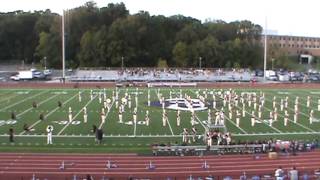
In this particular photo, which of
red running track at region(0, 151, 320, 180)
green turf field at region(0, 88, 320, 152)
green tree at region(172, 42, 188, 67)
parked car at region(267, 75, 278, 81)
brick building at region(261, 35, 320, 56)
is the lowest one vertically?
red running track at region(0, 151, 320, 180)

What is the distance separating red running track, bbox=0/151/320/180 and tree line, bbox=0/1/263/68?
63.6 metres

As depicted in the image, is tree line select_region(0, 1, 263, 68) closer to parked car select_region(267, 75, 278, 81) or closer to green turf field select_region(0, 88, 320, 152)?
parked car select_region(267, 75, 278, 81)

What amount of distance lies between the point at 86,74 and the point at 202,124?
150ft

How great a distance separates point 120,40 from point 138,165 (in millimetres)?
66120

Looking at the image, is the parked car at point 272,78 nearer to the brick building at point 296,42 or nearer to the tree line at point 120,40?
the tree line at point 120,40

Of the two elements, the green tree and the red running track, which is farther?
the green tree

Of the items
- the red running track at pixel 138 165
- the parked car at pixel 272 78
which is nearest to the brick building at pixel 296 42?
the parked car at pixel 272 78

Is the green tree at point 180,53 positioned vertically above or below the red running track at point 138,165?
above

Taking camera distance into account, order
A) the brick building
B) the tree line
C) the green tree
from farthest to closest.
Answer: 1. the brick building
2. the green tree
3. the tree line

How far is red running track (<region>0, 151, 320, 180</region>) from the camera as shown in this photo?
18.9 metres

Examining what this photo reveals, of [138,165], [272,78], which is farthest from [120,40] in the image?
[138,165]

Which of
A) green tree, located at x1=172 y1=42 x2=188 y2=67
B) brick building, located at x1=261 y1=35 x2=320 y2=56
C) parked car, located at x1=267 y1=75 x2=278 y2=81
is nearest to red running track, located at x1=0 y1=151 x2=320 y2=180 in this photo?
parked car, located at x1=267 y1=75 x2=278 y2=81

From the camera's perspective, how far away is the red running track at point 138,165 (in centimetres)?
1891

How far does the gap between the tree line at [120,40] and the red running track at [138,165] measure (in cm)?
6360
